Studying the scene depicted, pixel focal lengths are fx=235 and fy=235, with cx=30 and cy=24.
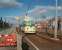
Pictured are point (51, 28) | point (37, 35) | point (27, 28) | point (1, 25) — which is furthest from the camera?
point (51, 28)

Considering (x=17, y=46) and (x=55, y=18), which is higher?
(x=55, y=18)

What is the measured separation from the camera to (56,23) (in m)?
21.9

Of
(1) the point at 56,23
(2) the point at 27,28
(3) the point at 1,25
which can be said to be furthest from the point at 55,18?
(3) the point at 1,25

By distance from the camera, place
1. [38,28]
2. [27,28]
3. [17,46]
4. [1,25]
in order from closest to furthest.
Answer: [17,46] → [1,25] → [27,28] → [38,28]

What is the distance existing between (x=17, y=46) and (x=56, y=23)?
41.9 ft

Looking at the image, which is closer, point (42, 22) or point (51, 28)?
point (42, 22)

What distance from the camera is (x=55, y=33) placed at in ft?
73.2

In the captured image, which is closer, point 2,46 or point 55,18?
point 2,46

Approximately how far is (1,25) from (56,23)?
10586 millimetres

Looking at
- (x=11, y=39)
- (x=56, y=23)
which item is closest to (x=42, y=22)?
(x=56, y=23)

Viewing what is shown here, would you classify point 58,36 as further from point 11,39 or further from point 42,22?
point 11,39

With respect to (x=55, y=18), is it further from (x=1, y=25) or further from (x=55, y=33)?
(x=1, y=25)

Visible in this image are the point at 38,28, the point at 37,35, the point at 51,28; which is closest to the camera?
the point at 38,28

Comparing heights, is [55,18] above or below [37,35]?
above
